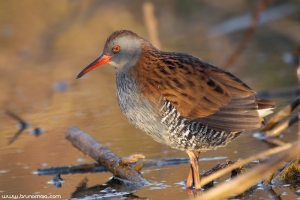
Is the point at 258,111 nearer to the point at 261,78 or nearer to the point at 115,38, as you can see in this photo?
the point at 115,38

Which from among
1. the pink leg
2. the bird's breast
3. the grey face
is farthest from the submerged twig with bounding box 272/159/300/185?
the grey face

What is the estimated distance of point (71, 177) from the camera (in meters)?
5.34

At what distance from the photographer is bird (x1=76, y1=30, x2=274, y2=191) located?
15.7 feet

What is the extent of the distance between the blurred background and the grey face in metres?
0.97

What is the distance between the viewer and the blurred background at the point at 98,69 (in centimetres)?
568

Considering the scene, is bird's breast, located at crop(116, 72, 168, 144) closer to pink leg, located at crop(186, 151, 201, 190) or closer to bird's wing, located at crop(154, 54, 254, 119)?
bird's wing, located at crop(154, 54, 254, 119)

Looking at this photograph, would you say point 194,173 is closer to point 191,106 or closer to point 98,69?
point 191,106

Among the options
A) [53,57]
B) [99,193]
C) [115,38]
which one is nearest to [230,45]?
[53,57]

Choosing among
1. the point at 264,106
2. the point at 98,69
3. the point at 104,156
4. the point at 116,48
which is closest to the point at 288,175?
the point at 264,106

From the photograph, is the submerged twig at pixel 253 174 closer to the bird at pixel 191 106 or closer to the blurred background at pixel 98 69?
the blurred background at pixel 98 69

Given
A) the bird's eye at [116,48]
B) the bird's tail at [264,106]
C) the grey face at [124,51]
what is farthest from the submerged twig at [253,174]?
the bird's eye at [116,48]

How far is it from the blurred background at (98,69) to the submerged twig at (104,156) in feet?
0.46

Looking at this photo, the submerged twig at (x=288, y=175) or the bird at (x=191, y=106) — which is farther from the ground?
the bird at (x=191, y=106)

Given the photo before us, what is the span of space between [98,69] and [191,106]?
5593 mm
